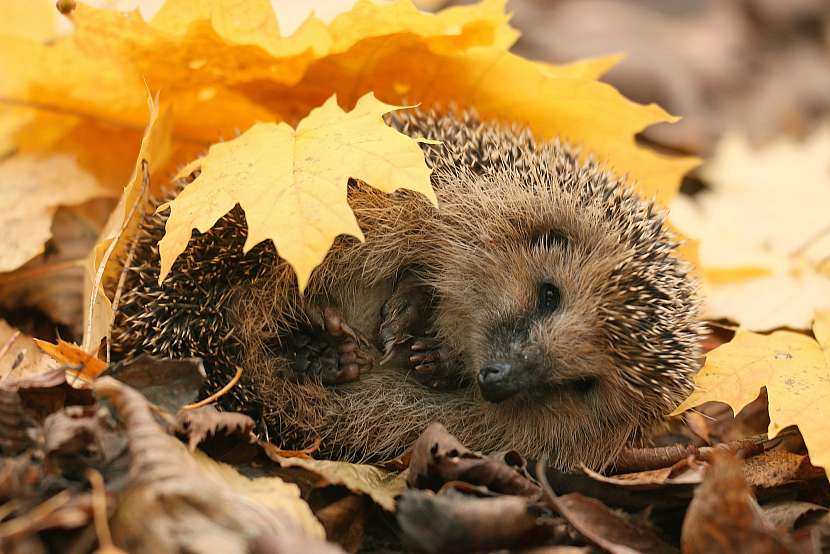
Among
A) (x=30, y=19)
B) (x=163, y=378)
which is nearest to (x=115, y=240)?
(x=163, y=378)

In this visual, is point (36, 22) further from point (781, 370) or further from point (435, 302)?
point (781, 370)

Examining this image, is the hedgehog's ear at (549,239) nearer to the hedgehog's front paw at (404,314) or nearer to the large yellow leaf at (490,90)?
the hedgehog's front paw at (404,314)

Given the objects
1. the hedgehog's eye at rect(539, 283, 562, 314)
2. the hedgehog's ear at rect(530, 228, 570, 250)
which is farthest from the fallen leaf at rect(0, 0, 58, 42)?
the hedgehog's eye at rect(539, 283, 562, 314)

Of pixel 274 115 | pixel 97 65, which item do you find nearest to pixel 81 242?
pixel 97 65

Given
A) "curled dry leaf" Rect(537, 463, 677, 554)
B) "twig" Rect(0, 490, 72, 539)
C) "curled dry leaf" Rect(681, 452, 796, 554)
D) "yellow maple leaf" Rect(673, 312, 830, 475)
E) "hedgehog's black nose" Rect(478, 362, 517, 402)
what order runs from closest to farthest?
"twig" Rect(0, 490, 72, 539), "curled dry leaf" Rect(681, 452, 796, 554), "curled dry leaf" Rect(537, 463, 677, 554), "yellow maple leaf" Rect(673, 312, 830, 475), "hedgehog's black nose" Rect(478, 362, 517, 402)

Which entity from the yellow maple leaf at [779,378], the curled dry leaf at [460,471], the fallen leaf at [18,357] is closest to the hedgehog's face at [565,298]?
the yellow maple leaf at [779,378]

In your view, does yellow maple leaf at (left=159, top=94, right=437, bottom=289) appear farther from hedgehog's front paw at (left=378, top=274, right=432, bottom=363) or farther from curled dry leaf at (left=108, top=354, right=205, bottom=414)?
hedgehog's front paw at (left=378, top=274, right=432, bottom=363)
